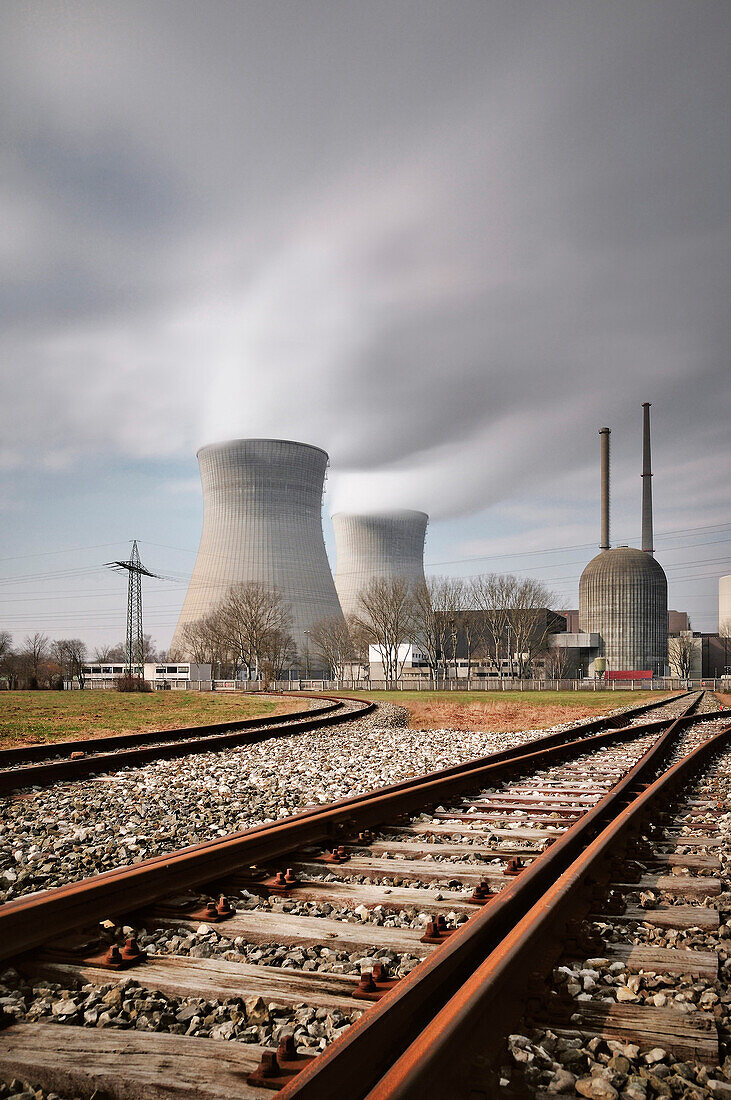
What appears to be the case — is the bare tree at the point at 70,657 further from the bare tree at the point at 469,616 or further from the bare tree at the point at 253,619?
the bare tree at the point at 469,616

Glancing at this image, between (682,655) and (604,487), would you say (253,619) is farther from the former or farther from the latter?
(682,655)

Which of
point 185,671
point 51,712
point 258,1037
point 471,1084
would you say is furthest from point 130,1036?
point 185,671

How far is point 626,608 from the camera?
2820 inches

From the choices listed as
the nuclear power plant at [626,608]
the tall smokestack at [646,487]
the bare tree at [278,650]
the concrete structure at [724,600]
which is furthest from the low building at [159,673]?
the concrete structure at [724,600]

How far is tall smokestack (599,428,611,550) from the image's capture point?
7400cm

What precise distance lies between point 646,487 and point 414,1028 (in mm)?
78059

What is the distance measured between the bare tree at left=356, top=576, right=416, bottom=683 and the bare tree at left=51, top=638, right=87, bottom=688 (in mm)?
20560

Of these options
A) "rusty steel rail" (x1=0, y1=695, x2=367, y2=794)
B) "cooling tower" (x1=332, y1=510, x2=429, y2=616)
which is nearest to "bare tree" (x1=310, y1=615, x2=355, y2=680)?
"cooling tower" (x1=332, y1=510, x2=429, y2=616)

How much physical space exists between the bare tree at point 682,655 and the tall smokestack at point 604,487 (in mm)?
12861

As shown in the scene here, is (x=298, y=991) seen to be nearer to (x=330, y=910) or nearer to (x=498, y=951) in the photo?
(x=498, y=951)

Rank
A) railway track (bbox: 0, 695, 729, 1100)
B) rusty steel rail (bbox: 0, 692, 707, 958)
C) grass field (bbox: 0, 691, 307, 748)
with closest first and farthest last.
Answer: railway track (bbox: 0, 695, 729, 1100) → rusty steel rail (bbox: 0, 692, 707, 958) → grass field (bbox: 0, 691, 307, 748)

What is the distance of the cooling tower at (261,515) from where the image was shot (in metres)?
51.7

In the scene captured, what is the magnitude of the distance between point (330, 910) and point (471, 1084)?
144 cm

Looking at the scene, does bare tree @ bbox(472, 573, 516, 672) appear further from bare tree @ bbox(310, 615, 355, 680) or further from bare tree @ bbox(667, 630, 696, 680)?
bare tree @ bbox(667, 630, 696, 680)
